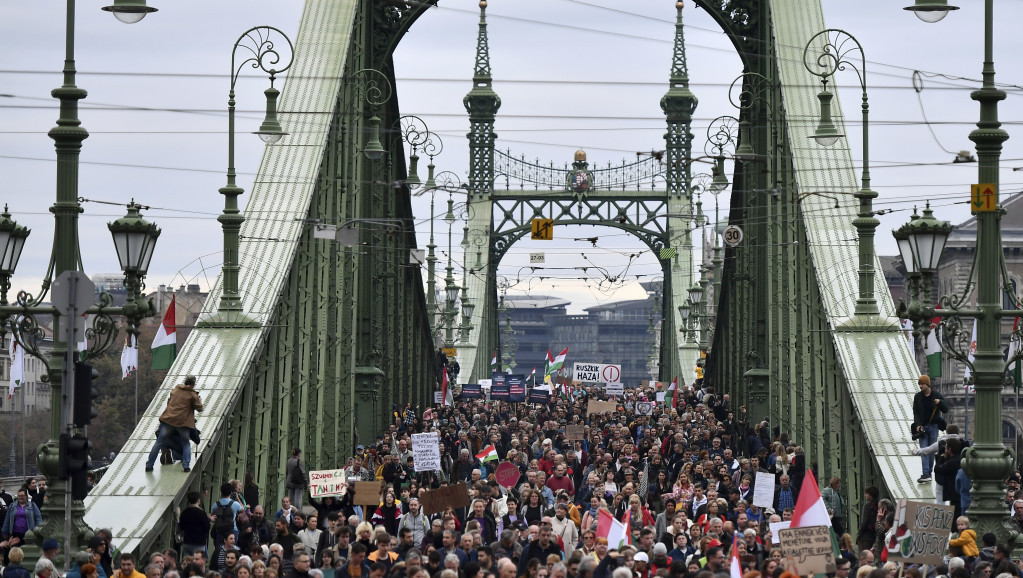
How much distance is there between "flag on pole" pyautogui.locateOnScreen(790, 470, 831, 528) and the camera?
1777cm

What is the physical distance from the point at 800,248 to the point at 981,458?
14647 mm

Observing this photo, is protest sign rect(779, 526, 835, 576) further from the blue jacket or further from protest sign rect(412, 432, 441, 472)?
protest sign rect(412, 432, 441, 472)

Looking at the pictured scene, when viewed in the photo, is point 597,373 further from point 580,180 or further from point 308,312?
point 580,180

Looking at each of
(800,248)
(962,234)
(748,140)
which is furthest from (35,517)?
(962,234)

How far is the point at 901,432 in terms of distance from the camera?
23359mm

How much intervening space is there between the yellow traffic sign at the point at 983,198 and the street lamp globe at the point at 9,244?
28.2 ft

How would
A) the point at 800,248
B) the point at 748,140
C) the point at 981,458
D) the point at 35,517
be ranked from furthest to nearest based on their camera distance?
the point at 748,140
the point at 800,248
the point at 35,517
the point at 981,458

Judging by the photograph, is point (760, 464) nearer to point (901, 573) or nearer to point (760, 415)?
point (760, 415)

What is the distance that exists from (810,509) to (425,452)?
10.6m

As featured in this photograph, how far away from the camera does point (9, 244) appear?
1702 centimetres

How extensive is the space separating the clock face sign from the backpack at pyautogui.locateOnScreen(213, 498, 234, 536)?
5647 centimetres

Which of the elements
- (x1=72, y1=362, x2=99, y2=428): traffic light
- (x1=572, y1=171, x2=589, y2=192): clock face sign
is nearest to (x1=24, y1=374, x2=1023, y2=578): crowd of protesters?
(x1=72, y1=362, x2=99, y2=428): traffic light

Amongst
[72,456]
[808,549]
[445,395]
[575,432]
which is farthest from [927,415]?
[445,395]

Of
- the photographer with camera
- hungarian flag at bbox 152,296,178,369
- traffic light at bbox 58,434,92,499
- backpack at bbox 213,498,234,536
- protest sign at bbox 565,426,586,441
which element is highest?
hungarian flag at bbox 152,296,178,369
